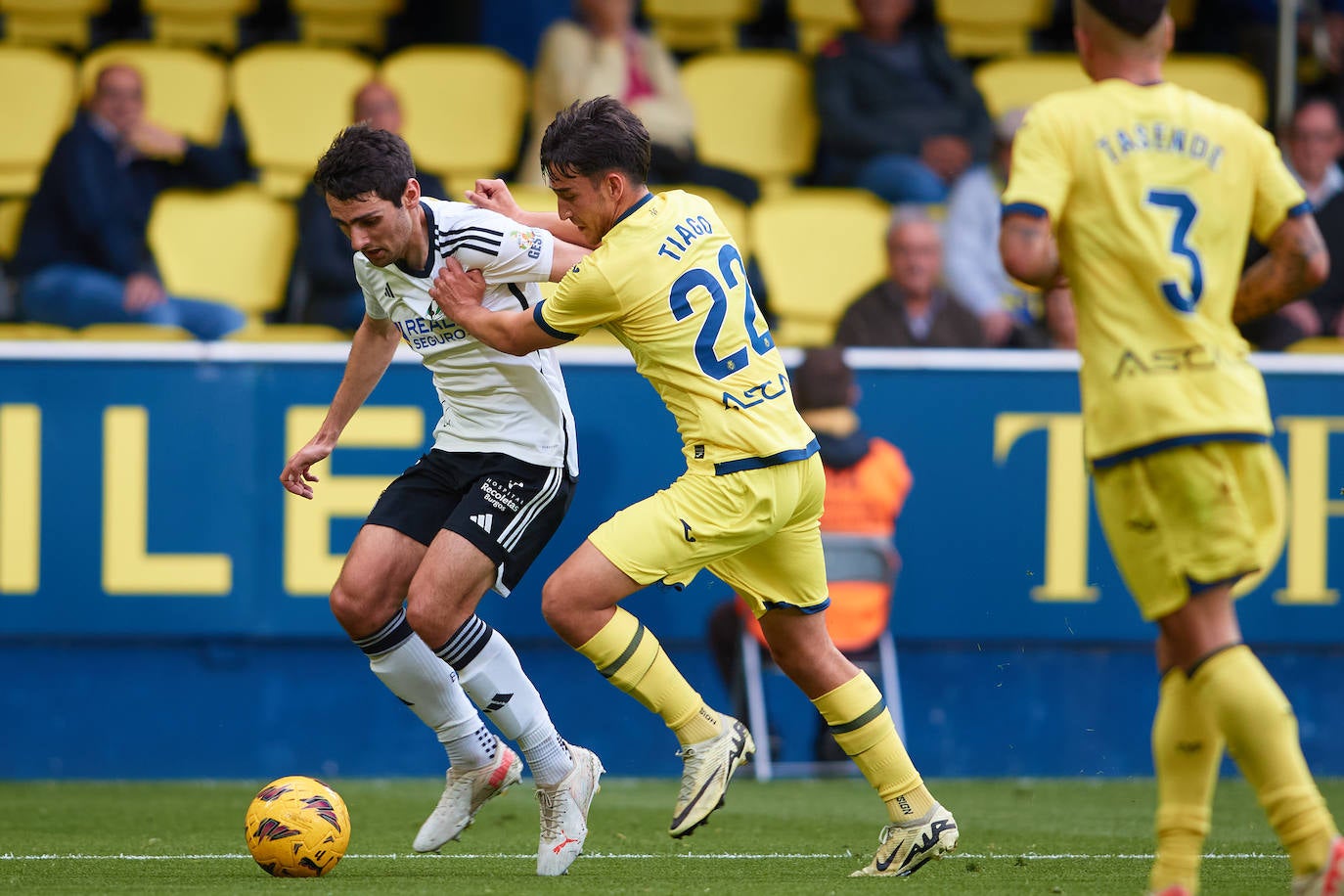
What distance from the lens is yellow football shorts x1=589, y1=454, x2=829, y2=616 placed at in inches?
193

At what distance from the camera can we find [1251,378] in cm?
387

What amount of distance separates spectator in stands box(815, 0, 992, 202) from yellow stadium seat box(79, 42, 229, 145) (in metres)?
3.58

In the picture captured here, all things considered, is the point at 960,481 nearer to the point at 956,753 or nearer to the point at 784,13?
the point at 956,753

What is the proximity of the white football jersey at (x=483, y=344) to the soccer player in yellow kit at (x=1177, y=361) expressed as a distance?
6.30 feet

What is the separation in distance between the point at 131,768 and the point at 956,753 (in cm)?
379

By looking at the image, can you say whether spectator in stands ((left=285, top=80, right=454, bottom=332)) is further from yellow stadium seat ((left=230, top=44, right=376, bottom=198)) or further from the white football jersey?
the white football jersey

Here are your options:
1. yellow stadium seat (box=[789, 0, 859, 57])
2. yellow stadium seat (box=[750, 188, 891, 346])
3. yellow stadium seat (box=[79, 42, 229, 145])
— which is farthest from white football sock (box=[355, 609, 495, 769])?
yellow stadium seat (box=[789, 0, 859, 57])

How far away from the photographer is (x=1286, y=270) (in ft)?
13.0

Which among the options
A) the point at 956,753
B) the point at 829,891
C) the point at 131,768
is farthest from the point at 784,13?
the point at 829,891

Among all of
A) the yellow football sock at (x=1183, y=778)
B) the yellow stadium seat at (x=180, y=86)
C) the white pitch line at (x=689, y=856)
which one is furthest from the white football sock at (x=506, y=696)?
the yellow stadium seat at (x=180, y=86)

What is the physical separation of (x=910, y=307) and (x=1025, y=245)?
546cm

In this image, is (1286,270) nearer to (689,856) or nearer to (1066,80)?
(689,856)

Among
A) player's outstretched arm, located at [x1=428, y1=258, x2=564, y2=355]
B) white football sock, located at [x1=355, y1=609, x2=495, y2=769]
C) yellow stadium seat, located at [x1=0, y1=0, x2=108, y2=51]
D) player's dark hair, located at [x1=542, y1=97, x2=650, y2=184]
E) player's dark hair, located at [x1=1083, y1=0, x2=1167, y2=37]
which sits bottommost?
white football sock, located at [x1=355, y1=609, x2=495, y2=769]

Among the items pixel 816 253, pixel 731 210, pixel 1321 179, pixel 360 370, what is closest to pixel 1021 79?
pixel 1321 179
